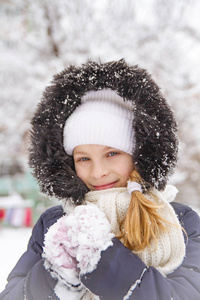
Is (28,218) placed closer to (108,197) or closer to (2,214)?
(2,214)

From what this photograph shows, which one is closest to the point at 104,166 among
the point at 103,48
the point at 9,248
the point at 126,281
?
the point at 126,281

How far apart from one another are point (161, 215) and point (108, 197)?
17 centimetres

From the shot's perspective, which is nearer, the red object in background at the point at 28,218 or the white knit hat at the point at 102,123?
the white knit hat at the point at 102,123

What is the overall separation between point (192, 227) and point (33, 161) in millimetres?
591

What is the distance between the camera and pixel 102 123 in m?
0.96

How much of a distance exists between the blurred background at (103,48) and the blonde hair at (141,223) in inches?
170

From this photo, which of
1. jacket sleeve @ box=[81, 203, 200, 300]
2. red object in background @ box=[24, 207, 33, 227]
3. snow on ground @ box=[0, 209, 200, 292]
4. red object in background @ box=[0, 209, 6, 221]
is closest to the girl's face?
jacket sleeve @ box=[81, 203, 200, 300]

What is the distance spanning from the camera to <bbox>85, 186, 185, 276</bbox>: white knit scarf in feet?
2.63

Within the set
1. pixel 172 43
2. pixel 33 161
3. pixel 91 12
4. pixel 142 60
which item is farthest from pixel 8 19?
pixel 33 161

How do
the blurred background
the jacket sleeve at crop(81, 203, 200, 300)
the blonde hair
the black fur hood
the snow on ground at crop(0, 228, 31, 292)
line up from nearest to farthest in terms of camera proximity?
the jacket sleeve at crop(81, 203, 200, 300)
the blonde hair
the black fur hood
the snow on ground at crop(0, 228, 31, 292)
the blurred background

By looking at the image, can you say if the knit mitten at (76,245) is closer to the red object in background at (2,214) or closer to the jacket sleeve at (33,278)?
the jacket sleeve at (33,278)

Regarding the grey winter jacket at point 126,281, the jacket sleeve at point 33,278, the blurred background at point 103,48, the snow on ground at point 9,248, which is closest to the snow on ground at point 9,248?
the snow on ground at point 9,248

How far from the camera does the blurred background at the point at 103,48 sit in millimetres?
5047

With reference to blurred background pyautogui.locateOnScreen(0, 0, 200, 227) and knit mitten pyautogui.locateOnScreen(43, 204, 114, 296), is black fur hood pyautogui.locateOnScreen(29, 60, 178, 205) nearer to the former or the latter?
knit mitten pyautogui.locateOnScreen(43, 204, 114, 296)
